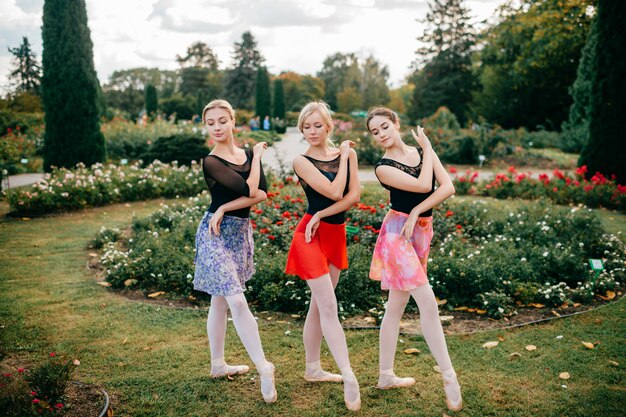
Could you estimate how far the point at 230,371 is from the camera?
3.44 m

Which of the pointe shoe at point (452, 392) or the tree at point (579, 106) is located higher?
the tree at point (579, 106)

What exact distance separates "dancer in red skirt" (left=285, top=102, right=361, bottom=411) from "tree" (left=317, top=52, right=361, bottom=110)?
156ft

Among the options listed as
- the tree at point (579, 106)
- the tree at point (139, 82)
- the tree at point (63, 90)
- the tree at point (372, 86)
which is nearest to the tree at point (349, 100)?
the tree at point (372, 86)

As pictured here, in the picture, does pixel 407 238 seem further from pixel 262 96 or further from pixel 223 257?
pixel 262 96

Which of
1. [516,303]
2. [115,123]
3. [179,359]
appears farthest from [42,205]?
[115,123]

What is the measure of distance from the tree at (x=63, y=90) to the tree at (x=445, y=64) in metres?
26.7

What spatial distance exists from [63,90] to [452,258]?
10.0 m

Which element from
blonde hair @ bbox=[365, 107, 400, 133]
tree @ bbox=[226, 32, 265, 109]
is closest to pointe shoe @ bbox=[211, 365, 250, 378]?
blonde hair @ bbox=[365, 107, 400, 133]

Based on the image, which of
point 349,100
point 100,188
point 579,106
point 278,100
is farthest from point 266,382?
point 349,100

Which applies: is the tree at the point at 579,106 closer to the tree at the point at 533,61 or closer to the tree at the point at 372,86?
the tree at the point at 533,61

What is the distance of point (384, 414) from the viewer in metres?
2.97

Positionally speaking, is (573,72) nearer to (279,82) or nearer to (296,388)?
(279,82)

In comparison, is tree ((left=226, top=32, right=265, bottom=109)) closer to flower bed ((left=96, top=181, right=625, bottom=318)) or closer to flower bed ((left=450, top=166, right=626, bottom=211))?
flower bed ((left=450, top=166, right=626, bottom=211))

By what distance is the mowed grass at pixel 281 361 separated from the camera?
3057 millimetres
